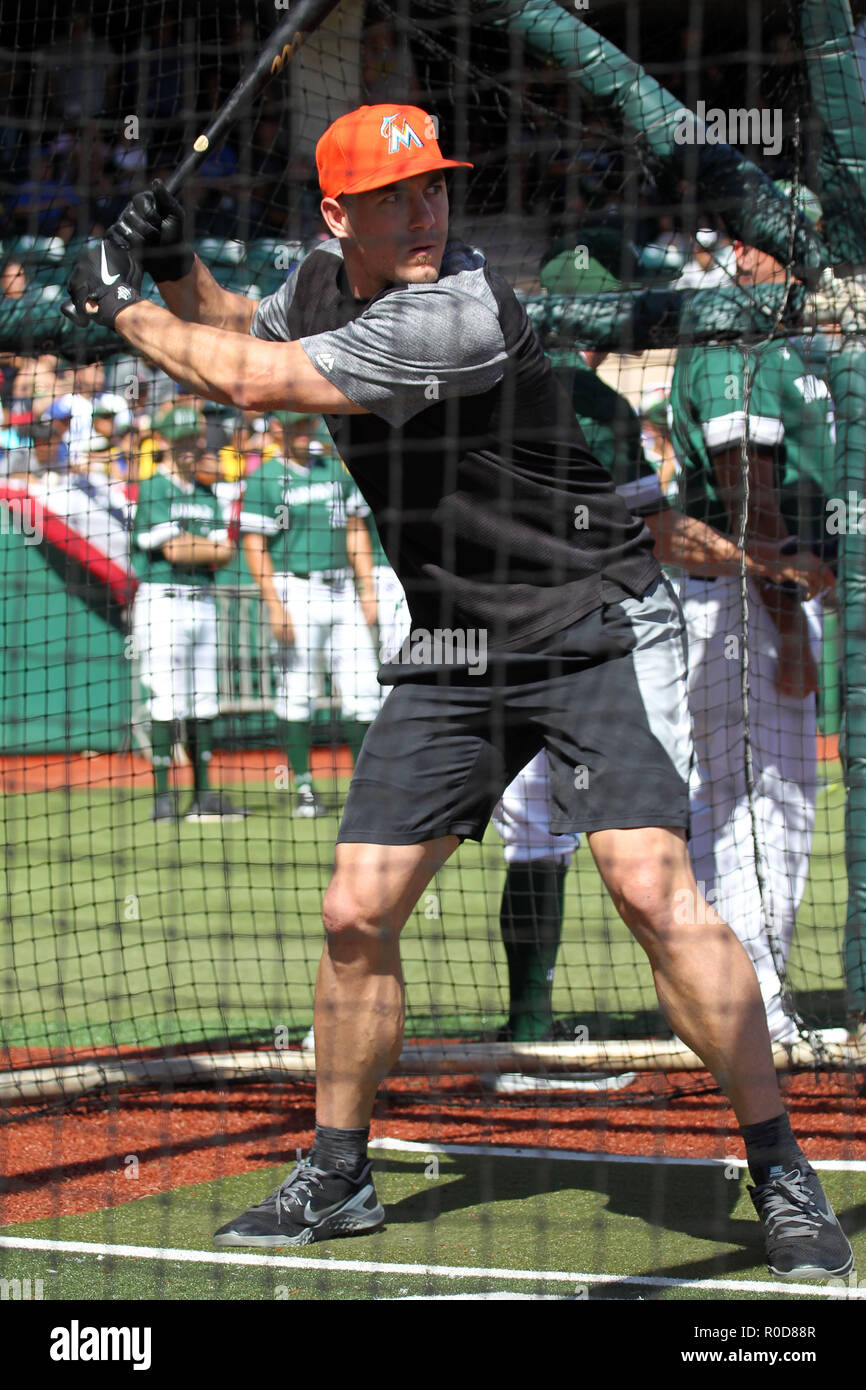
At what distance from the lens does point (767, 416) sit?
4352mm

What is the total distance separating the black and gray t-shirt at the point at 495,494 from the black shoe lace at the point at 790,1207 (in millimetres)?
1111

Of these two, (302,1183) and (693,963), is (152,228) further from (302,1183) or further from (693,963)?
(302,1183)

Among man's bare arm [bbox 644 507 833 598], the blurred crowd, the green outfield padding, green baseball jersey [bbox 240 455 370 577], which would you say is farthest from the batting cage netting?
the green outfield padding

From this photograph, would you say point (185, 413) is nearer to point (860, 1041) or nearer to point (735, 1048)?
point (860, 1041)

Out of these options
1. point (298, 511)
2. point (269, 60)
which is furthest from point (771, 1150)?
point (298, 511)

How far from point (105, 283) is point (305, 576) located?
5.76 m

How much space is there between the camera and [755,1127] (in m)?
2.81

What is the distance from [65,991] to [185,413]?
418 centimetres

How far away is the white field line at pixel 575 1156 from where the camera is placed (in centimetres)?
340

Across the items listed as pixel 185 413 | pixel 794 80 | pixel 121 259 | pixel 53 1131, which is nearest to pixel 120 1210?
pixel 53 1131

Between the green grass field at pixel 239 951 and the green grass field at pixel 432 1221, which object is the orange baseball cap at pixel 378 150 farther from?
the green grass field at pixel 432 1221

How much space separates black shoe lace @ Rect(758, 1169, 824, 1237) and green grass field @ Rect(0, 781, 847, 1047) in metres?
1.30

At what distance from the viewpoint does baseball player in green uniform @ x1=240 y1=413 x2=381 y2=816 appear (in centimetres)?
821

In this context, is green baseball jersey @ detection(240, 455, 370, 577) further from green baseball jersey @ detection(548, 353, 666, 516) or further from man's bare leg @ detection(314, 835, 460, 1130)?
man's bare leg @ detection(314, 835, 460, 1130)
